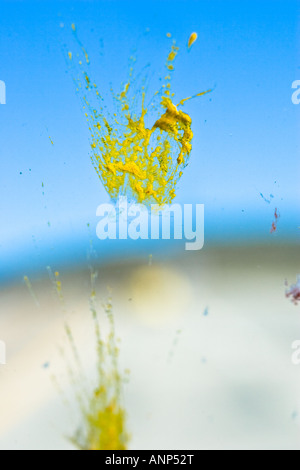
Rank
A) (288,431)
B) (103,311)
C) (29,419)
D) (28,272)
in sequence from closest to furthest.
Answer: (288,431)
(29,419)
(103,311)
(28,272)

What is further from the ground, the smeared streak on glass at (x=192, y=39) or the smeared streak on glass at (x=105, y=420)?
the smeared streak on glass at (x=192, y=39)

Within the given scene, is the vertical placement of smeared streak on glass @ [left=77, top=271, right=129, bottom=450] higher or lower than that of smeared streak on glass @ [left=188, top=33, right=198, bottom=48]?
lower

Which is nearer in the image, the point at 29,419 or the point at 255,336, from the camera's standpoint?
the point at 29,419

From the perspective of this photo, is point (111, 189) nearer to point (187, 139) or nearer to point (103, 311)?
point (187, 139)

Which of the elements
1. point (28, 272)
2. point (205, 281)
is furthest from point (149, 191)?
point (28, 272)

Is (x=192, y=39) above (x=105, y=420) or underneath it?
above

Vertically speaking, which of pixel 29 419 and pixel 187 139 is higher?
pixel 187 139

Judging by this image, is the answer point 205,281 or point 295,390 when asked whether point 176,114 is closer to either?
point 295,390

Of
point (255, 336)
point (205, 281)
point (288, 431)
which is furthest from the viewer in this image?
point (205, 281)
